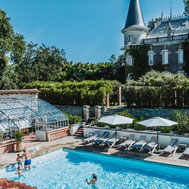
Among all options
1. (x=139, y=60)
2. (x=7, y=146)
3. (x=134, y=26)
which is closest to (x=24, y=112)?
(x=7, y=146)

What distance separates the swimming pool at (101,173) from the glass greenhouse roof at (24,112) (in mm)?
5042

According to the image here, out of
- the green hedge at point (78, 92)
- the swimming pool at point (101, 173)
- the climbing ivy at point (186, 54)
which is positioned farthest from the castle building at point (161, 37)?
the swimming pool at point (101, 173)

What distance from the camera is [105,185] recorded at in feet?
34.2

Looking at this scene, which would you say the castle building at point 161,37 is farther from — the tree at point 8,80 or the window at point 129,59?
the tree at point 8,80

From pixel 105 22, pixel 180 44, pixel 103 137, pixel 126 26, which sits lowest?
pixel 103 137

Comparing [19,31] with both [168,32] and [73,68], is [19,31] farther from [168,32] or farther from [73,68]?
Result: [168,32]

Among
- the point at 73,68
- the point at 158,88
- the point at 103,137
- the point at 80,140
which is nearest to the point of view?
the point at 103,137

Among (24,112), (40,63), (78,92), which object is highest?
(40,63)

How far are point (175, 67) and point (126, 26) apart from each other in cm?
1158

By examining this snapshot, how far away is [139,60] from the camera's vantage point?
36031 millimetres

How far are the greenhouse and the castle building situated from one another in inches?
831

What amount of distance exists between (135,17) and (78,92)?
1977 cm

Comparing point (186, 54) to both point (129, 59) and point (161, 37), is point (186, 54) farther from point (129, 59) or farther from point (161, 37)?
point (129, 59)

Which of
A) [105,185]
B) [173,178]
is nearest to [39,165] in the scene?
[105,185]
